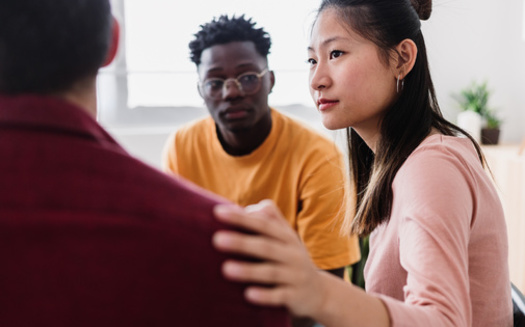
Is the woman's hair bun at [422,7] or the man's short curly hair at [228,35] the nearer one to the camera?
the woman's hair bun at [422,7]

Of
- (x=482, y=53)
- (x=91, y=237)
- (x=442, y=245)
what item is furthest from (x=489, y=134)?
(x=91, y=237)

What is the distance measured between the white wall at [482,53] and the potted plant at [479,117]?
0.11 metres

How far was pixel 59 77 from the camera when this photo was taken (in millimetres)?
567

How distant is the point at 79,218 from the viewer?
0.51 metres

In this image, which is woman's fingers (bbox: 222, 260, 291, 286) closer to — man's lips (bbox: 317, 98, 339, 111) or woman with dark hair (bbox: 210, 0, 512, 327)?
woman with dark hair (bbox: 210, 0, 512, 327)

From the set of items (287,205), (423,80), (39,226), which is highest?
(423,80)

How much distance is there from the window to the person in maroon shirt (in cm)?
256

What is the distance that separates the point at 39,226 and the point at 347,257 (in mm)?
1444

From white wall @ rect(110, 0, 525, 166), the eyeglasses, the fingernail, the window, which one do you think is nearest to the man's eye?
the eyeglasses

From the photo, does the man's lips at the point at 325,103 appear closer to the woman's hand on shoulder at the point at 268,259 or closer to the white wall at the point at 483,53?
the woman's hand on shoulder at the point at 268,259

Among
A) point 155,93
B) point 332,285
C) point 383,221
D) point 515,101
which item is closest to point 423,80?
point 383,221

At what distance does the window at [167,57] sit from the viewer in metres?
3.05

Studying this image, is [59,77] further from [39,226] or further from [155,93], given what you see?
[155,93]

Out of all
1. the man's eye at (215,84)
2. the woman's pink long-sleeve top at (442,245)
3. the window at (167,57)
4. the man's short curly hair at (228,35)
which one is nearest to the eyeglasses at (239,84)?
the man's eye at (215,84)
